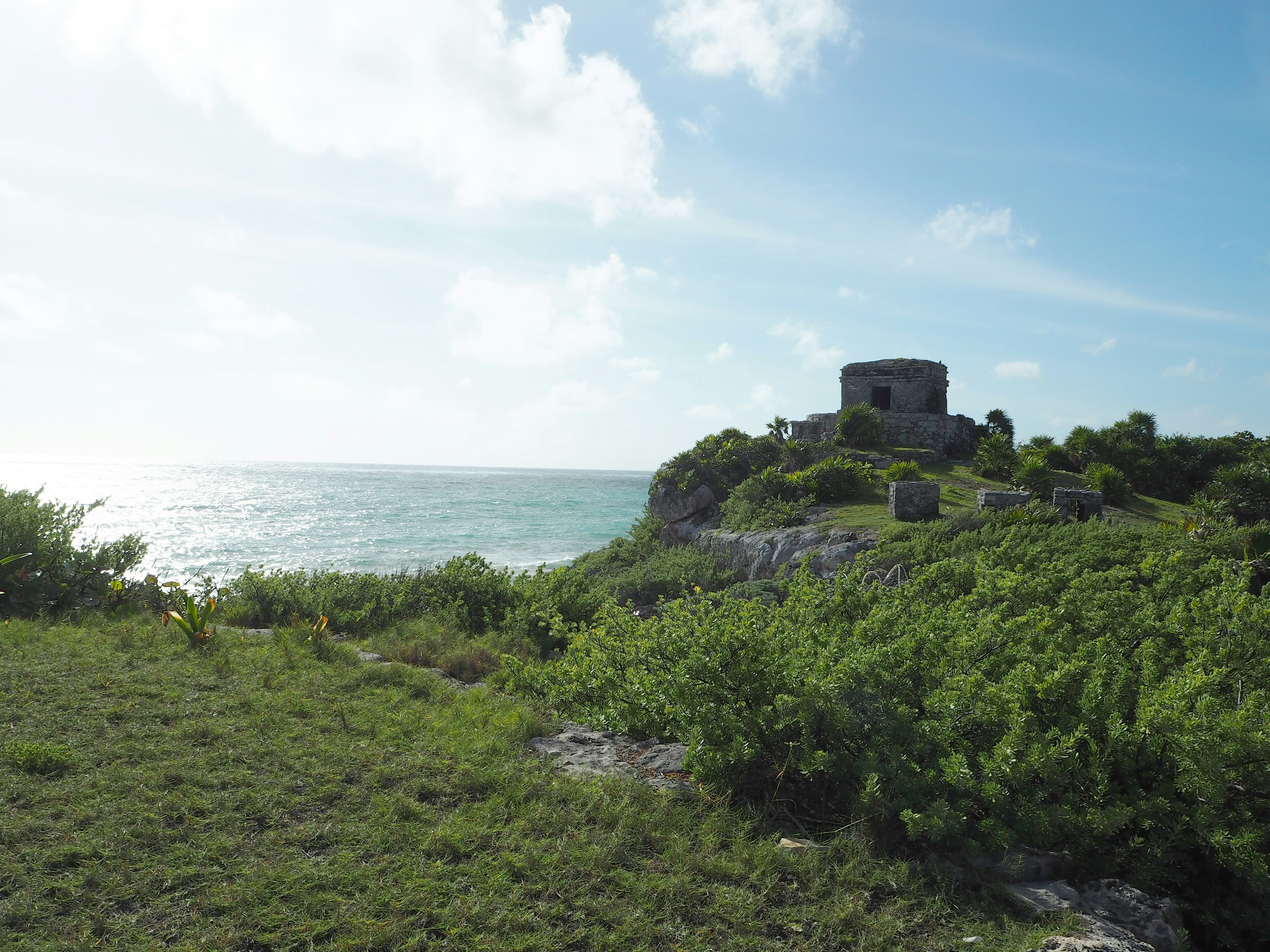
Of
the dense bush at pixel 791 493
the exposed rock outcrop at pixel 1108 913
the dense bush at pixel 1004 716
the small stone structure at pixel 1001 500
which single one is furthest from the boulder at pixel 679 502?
the exposed rock outcrop at pixel 1108 913

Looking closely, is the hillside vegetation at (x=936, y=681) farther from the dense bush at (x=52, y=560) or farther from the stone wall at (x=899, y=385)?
the stone wall at (x=899, y=385)

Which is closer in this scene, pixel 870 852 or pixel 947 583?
pixel 870 852

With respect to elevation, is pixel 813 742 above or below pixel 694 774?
above

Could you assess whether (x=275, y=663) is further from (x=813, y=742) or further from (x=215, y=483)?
(x=215, y=483)

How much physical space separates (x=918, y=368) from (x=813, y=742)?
25970 millimetres

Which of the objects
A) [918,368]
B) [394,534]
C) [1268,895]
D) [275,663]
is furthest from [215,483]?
[1268,895]

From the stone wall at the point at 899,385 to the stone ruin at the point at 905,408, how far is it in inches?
0.8

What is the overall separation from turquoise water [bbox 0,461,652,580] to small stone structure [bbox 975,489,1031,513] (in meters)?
14.7

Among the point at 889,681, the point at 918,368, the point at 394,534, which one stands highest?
the point at 918,368

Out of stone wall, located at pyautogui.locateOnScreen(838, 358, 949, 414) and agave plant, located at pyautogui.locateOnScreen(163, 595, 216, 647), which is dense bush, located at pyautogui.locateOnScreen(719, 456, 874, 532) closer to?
stone wall, located at pyautogui.locateOnScreen(838, 358, 949, 414)

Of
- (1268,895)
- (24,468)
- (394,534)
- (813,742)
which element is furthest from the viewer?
(24,468)

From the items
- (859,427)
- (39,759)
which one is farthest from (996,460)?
(39,759)

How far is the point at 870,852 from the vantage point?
371 centimetres

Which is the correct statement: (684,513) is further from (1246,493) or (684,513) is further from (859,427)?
(1246,493)
